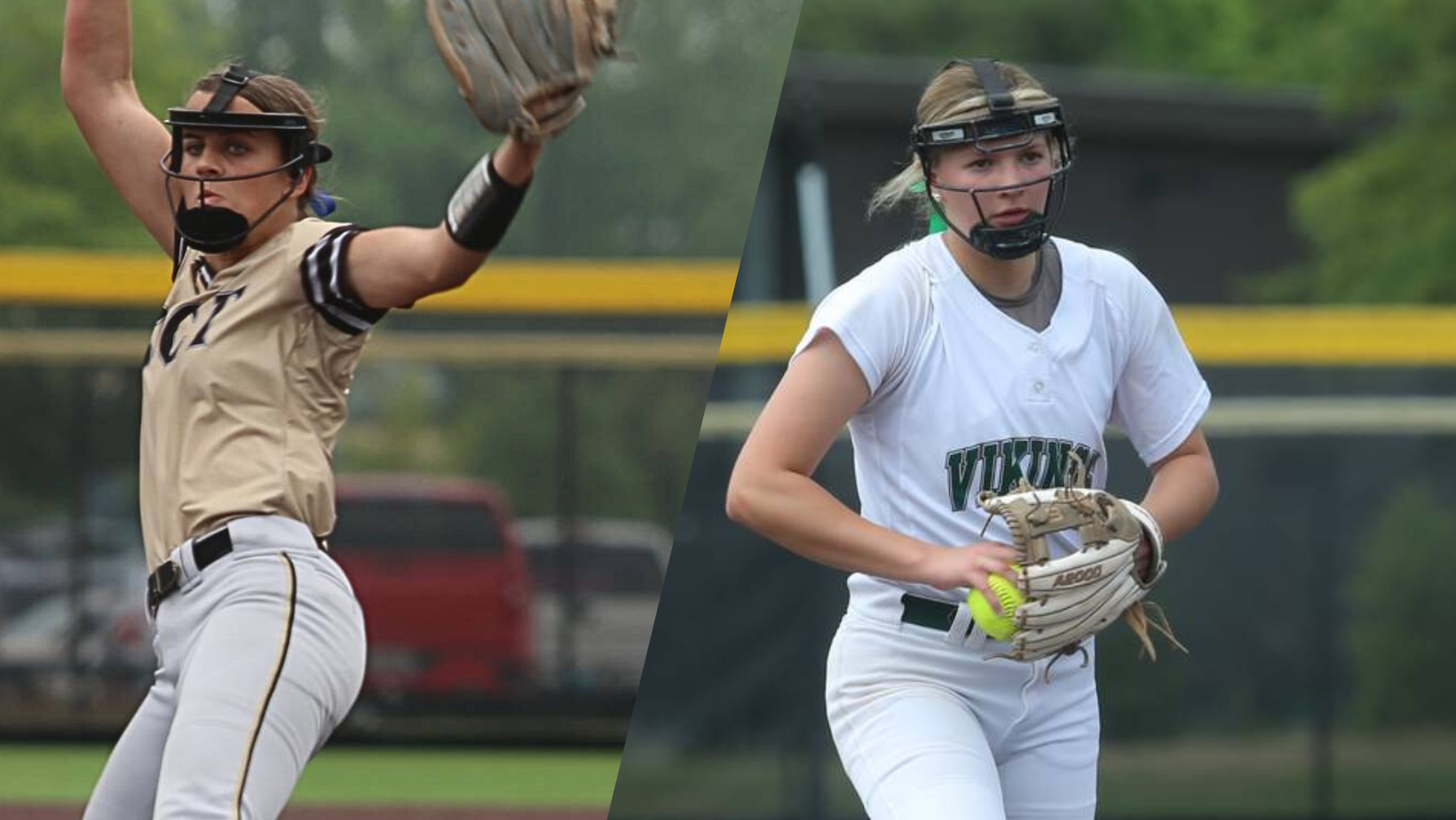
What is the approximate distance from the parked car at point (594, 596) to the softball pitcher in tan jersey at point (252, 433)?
23.6ft

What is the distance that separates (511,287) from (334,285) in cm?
742

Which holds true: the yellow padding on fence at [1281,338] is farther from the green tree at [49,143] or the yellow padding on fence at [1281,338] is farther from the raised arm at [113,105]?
the green tree at [49,143]

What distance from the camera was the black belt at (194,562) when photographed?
362 centimetres

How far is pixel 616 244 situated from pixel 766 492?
14882 millimetres

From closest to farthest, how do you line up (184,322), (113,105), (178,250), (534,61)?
(534,61)
(184,322)
(178,250)
(113,105)

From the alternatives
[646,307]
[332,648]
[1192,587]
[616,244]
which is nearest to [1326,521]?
[1192,587]

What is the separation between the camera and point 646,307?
36.7 ft

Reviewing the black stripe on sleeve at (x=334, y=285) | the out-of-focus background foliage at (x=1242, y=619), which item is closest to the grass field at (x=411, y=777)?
the out-of-focus background foliage at (x=1242, y=619)

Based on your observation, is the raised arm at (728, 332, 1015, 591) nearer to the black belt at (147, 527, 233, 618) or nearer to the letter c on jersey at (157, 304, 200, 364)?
the black belt at (147, 527, 233, 618)

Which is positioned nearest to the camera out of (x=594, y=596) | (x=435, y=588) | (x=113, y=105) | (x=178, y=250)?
(x=178, y=250)

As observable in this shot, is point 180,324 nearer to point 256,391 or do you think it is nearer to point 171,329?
point 171,329

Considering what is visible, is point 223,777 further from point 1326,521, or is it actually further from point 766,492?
point 1326,521

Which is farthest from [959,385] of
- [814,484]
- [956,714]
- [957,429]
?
[956,714]

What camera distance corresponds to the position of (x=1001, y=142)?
367 cm
